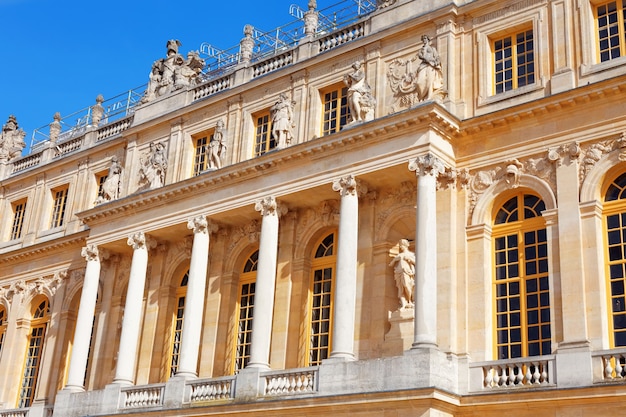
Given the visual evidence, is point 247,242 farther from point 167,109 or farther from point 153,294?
point 167,109

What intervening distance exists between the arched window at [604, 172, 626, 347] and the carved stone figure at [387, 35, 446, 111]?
5393 mm

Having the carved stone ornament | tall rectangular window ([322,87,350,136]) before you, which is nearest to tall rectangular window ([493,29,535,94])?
tall rectangular window ([322,87,350,136])

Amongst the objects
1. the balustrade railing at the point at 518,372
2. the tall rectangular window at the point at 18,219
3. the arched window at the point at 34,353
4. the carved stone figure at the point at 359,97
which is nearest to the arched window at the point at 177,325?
the arched window at the point at 34,353

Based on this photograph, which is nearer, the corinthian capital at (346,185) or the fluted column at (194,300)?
the corinthian capital at (346,185)

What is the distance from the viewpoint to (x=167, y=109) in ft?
102

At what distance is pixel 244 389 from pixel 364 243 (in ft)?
16.5

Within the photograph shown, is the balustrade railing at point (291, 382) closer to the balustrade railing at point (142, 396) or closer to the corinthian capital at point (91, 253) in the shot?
the balustrade railing at point (142, 396)

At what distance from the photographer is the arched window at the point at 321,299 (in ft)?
80.0

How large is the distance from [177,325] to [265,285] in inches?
216

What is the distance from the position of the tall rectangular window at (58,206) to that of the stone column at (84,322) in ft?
18.0

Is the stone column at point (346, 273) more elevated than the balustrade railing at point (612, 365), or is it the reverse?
the stone column at point (346, 273)

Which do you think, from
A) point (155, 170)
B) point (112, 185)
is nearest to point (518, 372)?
point (155, 170)

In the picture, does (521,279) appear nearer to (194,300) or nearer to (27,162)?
(194,300)

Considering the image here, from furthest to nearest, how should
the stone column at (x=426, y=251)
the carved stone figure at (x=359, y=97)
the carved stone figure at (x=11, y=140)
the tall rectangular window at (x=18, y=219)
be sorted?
the carved stone figure at (x=11, y=140)
the tall rectangular window at (x=18, y=219)
the carved stone figure at (x=359, y=97)
the stone column at (x=426, y=251)
